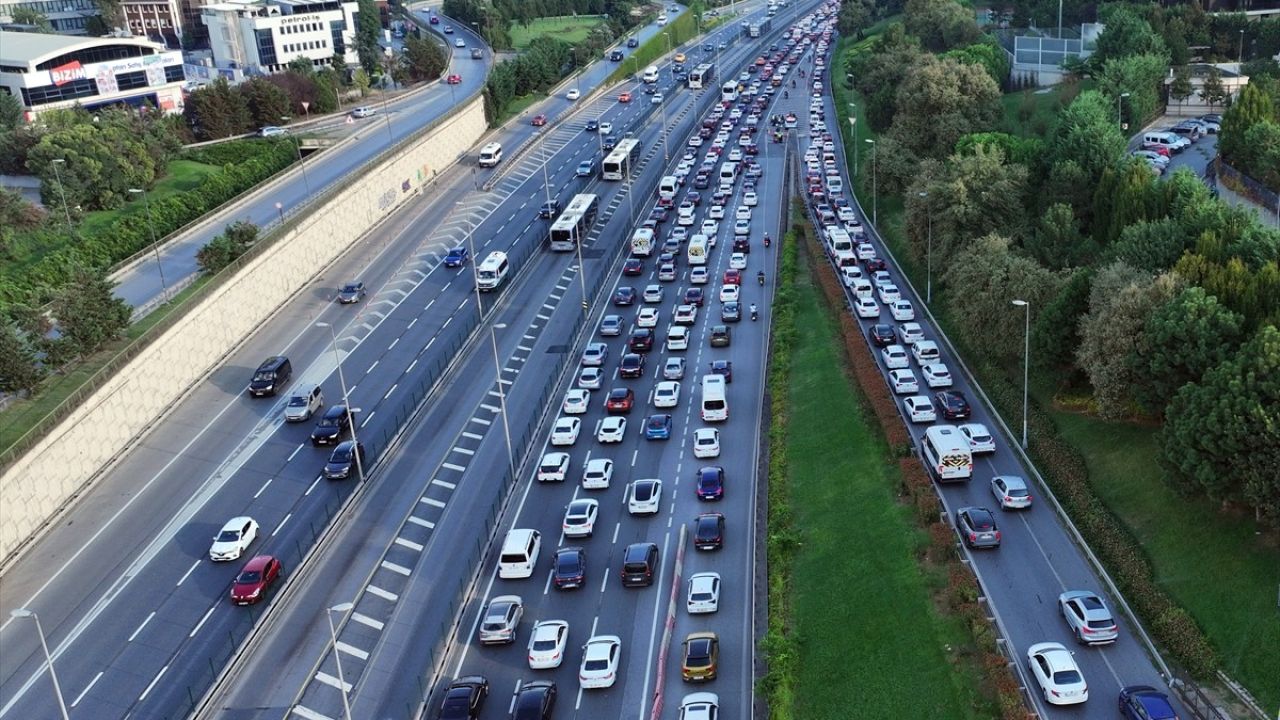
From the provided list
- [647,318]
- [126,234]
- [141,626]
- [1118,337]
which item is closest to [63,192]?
[126,234]

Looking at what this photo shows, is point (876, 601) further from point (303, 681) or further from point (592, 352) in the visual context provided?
point (592, 352)

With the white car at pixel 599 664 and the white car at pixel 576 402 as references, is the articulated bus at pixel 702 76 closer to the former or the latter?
the white car at pixel 576 402

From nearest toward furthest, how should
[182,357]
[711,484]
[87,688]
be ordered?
[87,688], [711,484], [182,357]

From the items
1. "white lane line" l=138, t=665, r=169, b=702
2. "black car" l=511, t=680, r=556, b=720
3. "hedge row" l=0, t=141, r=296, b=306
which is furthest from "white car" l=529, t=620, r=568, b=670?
"hedge row" l=0, t=141, r=296, b=306

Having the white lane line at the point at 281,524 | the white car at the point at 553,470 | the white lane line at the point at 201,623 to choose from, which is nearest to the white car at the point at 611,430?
the white car at the point at 553,470

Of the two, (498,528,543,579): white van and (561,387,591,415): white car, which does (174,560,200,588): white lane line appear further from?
(561,387,591,415): white car

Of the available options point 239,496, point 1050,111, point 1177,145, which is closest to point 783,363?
point 239,496

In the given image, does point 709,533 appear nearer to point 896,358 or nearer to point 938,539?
point 938,539
